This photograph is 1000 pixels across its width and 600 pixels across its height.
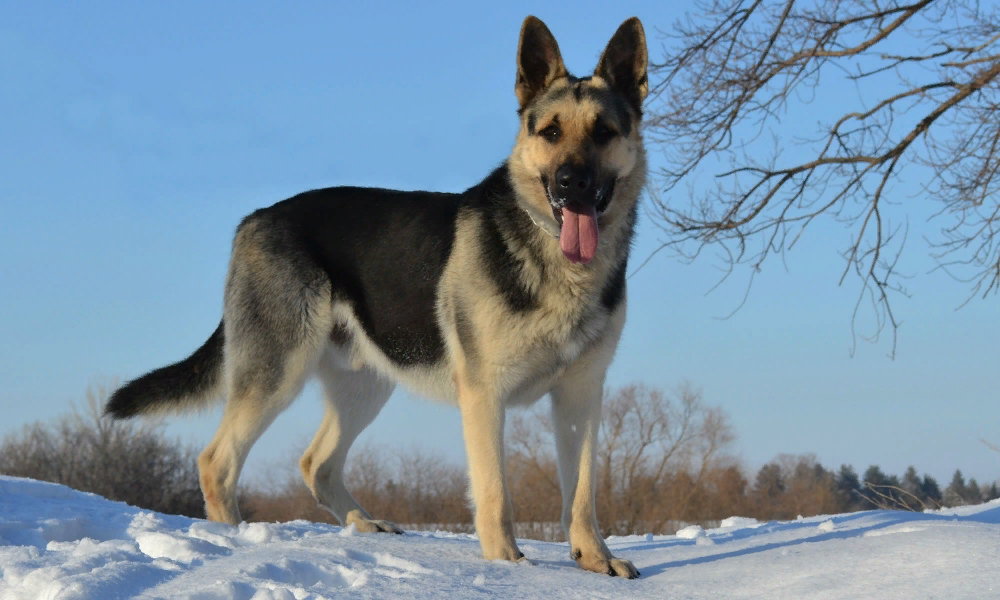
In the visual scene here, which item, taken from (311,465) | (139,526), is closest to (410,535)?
(311,465)

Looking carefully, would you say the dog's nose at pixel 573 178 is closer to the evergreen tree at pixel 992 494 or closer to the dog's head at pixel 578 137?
the dog's head at pixel 578 137

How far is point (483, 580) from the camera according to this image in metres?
4.07

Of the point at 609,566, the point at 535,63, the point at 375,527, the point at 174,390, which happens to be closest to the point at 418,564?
the point at 609,566

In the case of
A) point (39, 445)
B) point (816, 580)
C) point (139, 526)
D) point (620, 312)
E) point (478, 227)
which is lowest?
point (816, 580)

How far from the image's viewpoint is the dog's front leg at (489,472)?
15.0 feet

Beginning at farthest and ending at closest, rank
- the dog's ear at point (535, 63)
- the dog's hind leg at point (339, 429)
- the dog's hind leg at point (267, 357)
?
the dog's hind leg at point (339, 429) < the dog's hind leg at point (267, 357) < the dog's ear at point (535, 63)

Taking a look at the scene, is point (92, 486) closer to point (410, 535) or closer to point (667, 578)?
point (410, 535)

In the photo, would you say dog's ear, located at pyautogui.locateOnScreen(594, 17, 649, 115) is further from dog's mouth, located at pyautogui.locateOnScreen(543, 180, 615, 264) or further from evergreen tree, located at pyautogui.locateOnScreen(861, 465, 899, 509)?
evergreen tree, located at pyautogui.locateOnScreen(861, 465, 899, 509)

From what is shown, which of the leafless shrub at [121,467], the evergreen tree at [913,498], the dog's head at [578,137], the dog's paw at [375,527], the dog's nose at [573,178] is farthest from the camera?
the leafless shrub at [121,467]

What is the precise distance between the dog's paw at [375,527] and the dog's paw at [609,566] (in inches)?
71.0

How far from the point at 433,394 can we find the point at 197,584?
205 centimetres

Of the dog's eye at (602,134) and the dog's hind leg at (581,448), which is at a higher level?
the dog's eye at (602,134)

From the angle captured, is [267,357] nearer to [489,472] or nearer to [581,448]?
[489,472]

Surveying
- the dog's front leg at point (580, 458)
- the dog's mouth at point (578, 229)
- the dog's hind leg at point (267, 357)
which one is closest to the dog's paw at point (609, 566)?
the dog's front leg at point (580, 458)
